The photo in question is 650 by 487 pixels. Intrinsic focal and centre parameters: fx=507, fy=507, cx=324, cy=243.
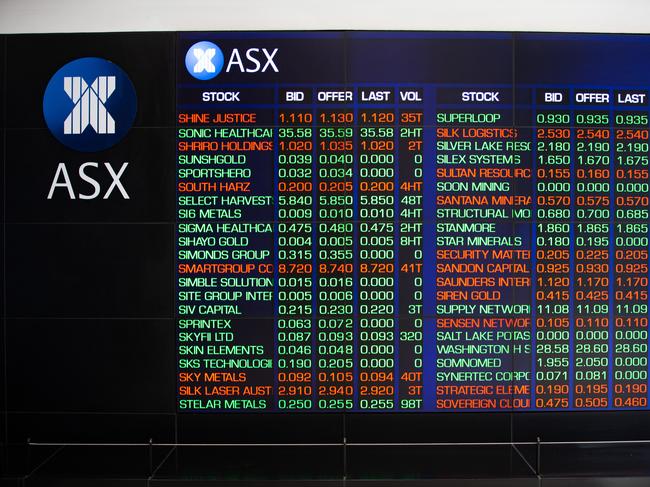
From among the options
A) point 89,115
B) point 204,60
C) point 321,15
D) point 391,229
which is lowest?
point 391,229

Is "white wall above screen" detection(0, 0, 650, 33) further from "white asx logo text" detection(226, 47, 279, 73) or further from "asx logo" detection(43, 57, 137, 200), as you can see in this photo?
"asx logo" detection(43, 57, 137, 200)

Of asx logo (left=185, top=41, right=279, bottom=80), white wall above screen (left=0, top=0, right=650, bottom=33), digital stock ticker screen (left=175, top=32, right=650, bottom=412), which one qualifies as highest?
white wall above screen (left=0, top=0, right=650, bottom=33)

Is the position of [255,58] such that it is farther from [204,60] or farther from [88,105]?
[88,105]

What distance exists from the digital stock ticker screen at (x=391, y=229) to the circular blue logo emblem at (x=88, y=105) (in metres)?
0.34

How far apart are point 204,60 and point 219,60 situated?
9 centimetres

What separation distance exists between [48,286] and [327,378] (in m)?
1.74

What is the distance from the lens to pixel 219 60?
2984mm

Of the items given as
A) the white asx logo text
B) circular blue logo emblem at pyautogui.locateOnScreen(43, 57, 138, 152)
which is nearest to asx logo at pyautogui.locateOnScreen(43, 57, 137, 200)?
circular blue logo emblem at pyautogui.locateOnScreen(43, 57, 138, 152)

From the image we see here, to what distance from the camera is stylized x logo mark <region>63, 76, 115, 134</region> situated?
9.78 ft

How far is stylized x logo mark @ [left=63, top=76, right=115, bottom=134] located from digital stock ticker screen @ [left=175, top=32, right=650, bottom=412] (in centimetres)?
42

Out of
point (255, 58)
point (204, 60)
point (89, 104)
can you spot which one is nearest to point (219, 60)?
point (204, 60)

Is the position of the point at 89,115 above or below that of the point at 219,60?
below

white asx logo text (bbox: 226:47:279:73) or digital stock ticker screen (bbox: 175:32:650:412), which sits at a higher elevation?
white asx logo text (bbox: 226:47:279:73)

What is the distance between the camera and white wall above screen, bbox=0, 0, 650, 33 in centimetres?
304
